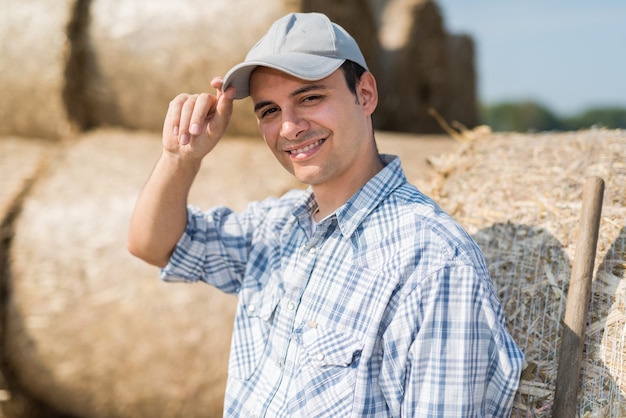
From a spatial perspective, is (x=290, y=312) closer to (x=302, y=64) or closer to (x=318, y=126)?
(x=318, y=126)

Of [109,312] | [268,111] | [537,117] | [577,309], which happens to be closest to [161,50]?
[109,312]

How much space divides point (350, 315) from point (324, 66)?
1.90ft

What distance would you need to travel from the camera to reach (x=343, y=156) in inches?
64.2

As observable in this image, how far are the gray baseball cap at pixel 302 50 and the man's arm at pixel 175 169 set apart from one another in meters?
0.13

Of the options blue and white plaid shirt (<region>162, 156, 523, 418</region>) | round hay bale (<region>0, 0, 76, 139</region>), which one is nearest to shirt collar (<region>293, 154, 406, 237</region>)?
blue and white plaid shirt (<region>162, 156, 523, 418</region>)

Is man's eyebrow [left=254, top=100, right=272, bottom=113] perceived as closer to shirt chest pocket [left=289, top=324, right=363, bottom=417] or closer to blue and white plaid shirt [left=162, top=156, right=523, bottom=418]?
blue and white plaid shirt [left=162, top=156, right=523, bottom=418]

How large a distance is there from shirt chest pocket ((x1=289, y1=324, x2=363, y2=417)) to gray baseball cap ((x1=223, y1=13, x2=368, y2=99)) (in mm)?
595

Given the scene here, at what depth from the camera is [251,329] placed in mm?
1816

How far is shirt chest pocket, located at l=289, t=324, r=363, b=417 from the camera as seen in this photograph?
1476 mm

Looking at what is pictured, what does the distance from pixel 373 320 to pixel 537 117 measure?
71.3 feet

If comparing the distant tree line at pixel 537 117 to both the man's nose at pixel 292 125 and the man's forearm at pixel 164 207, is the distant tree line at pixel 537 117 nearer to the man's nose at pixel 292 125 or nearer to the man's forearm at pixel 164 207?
the man's forearm at pixel 164 207

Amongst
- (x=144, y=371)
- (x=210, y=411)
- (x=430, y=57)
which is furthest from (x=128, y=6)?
(x=430, y=57)

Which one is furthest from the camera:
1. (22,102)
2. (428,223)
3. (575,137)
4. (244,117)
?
(22,102)

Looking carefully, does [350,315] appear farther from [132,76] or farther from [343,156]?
[132,76]
